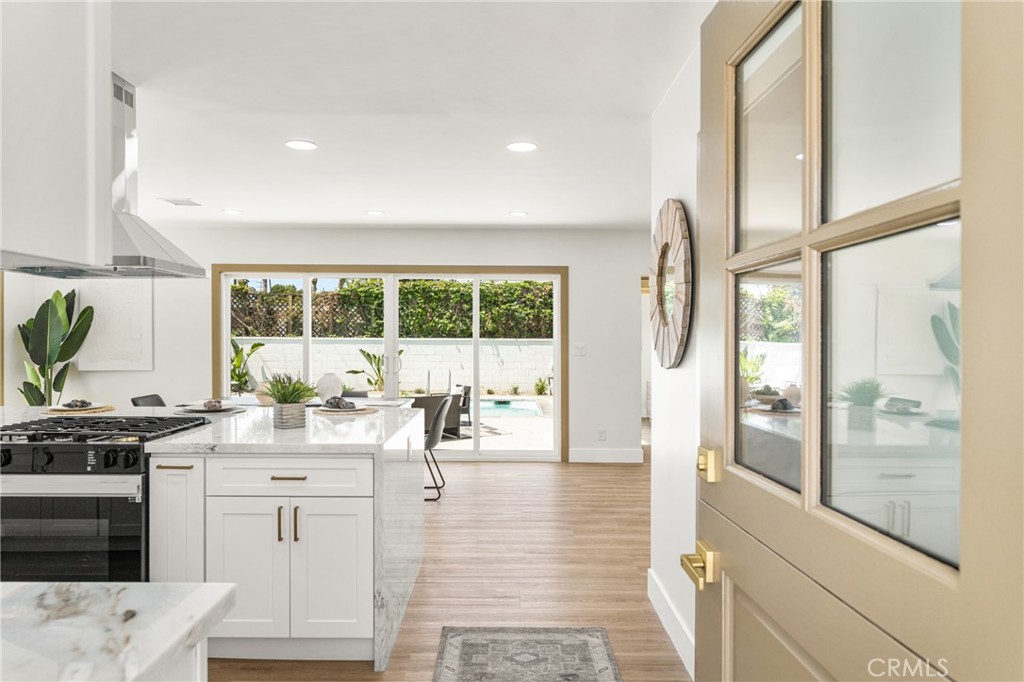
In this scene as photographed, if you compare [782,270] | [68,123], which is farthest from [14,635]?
[782,270]

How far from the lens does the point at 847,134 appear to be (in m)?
0.77

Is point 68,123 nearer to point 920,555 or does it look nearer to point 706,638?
point 920,555

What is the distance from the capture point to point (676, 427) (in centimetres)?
270

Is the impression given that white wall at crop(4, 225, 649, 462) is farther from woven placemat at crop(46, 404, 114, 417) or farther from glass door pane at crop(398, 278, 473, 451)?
woven placemat at crop(46, 404, 114, 417)

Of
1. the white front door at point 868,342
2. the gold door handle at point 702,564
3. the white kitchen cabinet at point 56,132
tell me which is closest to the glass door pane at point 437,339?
the gold door handle at point 702,564

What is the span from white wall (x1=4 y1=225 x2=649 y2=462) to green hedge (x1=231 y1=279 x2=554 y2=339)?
28 centimetres

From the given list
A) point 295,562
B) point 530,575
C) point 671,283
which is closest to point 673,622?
point 530,575

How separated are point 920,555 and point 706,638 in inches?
25.3

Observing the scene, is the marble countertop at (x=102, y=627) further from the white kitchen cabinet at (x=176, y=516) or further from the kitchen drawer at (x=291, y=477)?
the white kitchen cabinet at (x=176, y=516)

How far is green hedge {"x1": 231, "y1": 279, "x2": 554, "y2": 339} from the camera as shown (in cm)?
677

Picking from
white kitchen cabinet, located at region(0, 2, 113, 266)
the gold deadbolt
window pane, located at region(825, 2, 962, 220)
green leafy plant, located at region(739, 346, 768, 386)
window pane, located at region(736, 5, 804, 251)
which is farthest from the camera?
the gold deadbolt

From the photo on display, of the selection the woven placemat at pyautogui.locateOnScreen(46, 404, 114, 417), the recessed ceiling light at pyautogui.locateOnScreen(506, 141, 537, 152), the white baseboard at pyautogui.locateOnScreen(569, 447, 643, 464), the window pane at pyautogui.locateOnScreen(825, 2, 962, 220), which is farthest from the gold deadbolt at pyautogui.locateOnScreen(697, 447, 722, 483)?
the white baseboard at pyautogui.locateOnScreen(569, 447, 643, 464)

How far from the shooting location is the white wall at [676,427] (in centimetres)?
245

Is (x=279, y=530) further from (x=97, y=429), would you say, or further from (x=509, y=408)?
(x=509, y=408)
